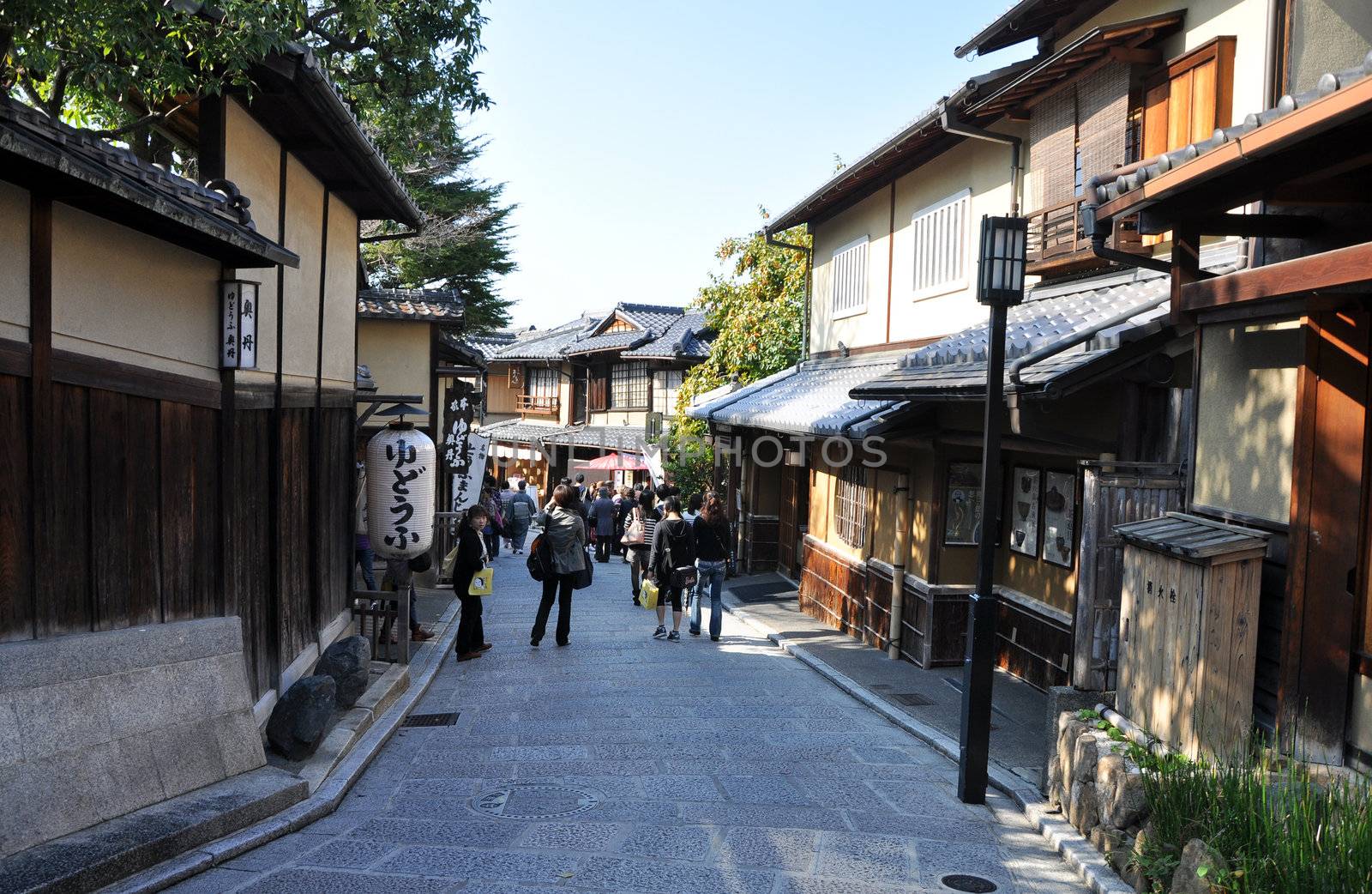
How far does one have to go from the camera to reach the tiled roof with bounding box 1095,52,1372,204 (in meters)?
5.06

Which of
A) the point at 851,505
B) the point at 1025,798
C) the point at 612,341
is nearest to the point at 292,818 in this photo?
the point at 1025,798

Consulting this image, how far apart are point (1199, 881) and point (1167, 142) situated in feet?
23.1

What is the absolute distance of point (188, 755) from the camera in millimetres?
6656

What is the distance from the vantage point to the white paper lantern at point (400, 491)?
12445 millimetres

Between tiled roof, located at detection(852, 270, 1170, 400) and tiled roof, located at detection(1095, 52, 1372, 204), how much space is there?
171 cm

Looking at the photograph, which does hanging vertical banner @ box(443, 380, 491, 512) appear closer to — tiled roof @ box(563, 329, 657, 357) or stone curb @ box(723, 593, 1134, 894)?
stone curb @ box(723, 593, 1134, 894)

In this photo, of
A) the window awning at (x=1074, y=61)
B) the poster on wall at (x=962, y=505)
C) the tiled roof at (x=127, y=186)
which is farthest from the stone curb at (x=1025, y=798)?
the window awning at (x=1074, y=61)

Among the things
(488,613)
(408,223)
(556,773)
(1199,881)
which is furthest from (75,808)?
(488,613)

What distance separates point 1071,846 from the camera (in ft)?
21.8

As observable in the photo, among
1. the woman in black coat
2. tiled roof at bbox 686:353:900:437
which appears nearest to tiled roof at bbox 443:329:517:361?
tiled roof at bbox 686:353:900:437

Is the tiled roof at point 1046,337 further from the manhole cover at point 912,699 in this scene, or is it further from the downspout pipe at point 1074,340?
the manhole cover at point 912,699

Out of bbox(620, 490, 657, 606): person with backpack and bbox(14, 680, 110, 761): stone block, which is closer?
bbox(14, 680, 110, 761): stone block

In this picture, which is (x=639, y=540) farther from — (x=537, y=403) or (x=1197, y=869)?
(x=537, y=403)

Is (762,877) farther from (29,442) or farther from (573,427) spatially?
(573,427)
